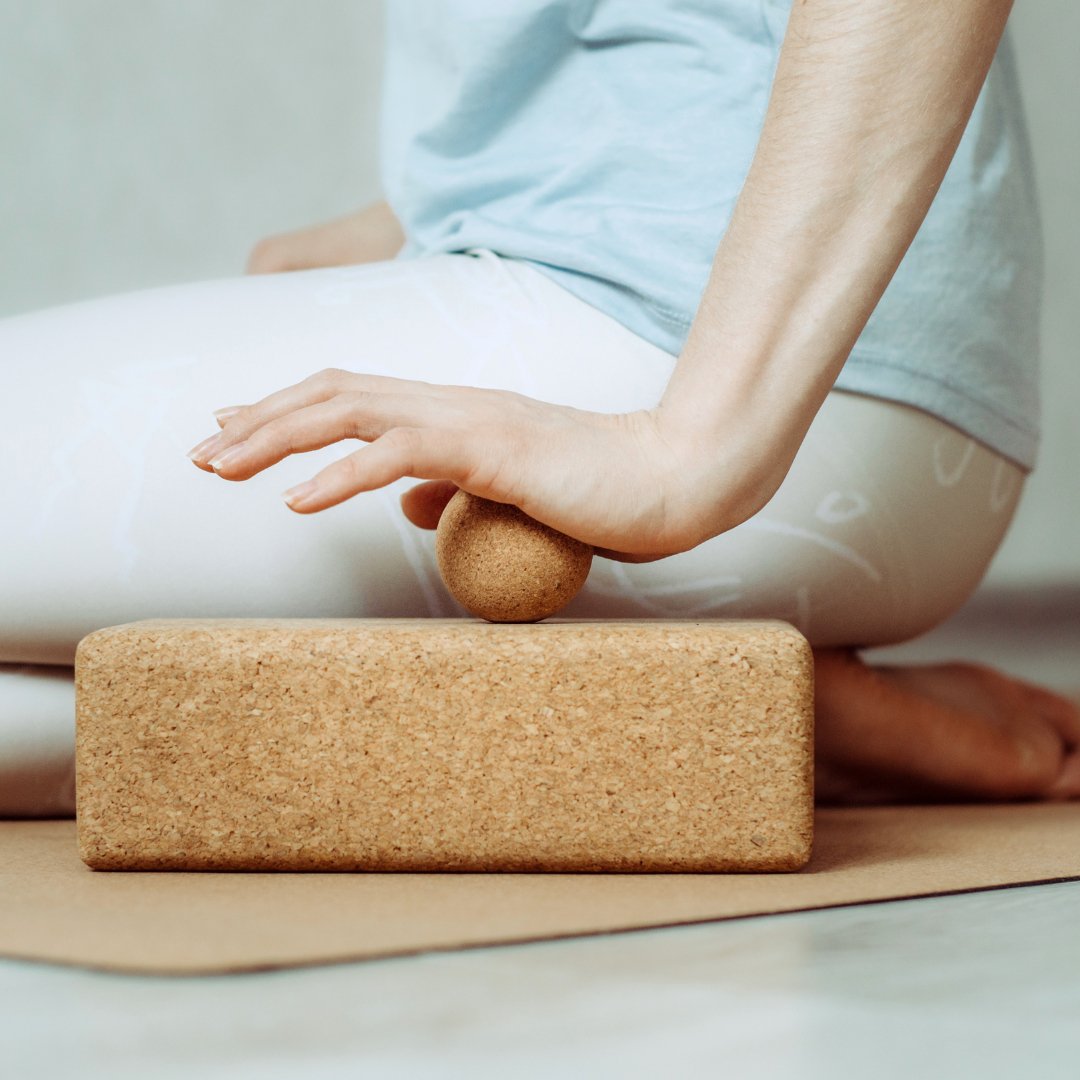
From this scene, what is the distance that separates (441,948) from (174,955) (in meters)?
0.11

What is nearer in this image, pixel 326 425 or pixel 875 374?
pixel 326 425

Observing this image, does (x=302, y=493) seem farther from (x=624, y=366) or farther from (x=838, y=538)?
(x=838, y=538)

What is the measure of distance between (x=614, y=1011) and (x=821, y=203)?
1.42ft

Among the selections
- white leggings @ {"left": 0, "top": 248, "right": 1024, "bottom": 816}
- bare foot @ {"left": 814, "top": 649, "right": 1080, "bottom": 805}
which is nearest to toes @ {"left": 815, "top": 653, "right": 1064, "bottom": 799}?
bare foot @ {"left": 814, "top": 649, "right": 1080, "bottom": 805}

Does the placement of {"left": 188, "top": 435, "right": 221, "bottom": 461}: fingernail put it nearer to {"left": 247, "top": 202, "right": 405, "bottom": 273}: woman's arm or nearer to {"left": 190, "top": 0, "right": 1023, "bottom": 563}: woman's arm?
{"left": 190, "top": 0, "right": 1023, "bottom": 563}: woman's arm

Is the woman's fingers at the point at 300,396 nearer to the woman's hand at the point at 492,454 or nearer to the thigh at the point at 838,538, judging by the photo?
the woman's hand at the point at 492,454

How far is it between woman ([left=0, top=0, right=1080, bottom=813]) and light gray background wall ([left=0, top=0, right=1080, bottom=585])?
1219mm

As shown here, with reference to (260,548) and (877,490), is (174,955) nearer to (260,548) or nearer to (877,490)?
(260,548)

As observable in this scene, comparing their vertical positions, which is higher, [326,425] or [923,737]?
[326,425]

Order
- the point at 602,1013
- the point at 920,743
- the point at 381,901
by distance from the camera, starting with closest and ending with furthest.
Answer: the point at 602,1013
the point at 381,901
the point at 920,743

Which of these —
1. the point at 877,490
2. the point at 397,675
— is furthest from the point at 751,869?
the point at 877,490

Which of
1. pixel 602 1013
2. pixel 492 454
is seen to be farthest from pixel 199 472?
pixel 602 1013

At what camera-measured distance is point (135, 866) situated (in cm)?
71

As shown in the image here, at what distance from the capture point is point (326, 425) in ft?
2.27
